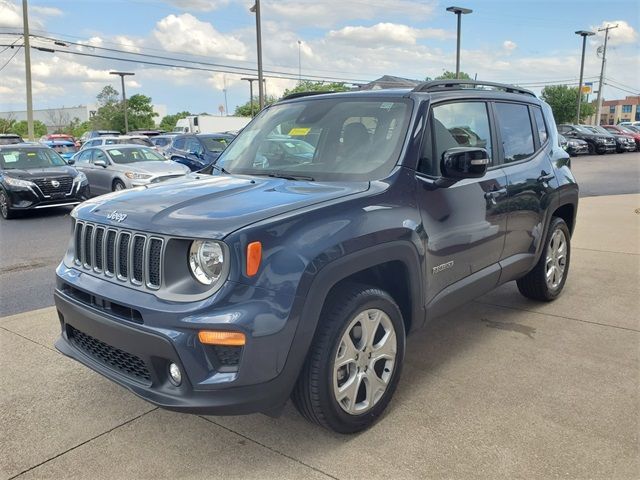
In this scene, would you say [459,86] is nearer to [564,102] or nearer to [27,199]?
[27,199]

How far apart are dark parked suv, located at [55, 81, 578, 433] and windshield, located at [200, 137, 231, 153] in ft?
39.7

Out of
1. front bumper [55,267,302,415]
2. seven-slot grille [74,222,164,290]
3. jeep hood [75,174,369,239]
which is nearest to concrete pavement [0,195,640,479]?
front bumper [55,267,302,415]

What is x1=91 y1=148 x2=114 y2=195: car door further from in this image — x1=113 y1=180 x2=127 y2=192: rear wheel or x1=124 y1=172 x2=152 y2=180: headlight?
x1=124 y1=172 x2=152 y2=180: headlight

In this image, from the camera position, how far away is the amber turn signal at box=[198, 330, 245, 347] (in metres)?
2.39

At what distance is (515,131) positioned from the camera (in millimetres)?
4512

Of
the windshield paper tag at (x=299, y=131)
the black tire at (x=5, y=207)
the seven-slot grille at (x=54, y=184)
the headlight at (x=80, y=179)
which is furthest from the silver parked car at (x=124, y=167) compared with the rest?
the windshield paper tag at (x=299, y=131)

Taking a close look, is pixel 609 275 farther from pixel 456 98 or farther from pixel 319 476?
pixel 319 476

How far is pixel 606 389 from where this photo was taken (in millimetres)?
3469

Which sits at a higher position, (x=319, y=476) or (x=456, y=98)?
(x=456, y=98)

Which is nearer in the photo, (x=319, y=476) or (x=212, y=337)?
(x=212, y=337)

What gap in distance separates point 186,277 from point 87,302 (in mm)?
728

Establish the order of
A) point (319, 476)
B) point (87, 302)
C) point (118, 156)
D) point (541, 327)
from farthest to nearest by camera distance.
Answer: point (118, 156), point (541, 327), point (87, 302), point (319, 476)

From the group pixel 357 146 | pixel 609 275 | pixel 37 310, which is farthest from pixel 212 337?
pixel 609 275

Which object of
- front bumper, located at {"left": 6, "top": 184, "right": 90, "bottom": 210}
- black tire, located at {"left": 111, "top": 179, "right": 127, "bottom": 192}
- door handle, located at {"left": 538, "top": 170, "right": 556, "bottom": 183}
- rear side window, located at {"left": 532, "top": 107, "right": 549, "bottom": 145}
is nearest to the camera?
door handle, located at {"left": 538, "top": 170, "right": 556, "bottom": 183}
